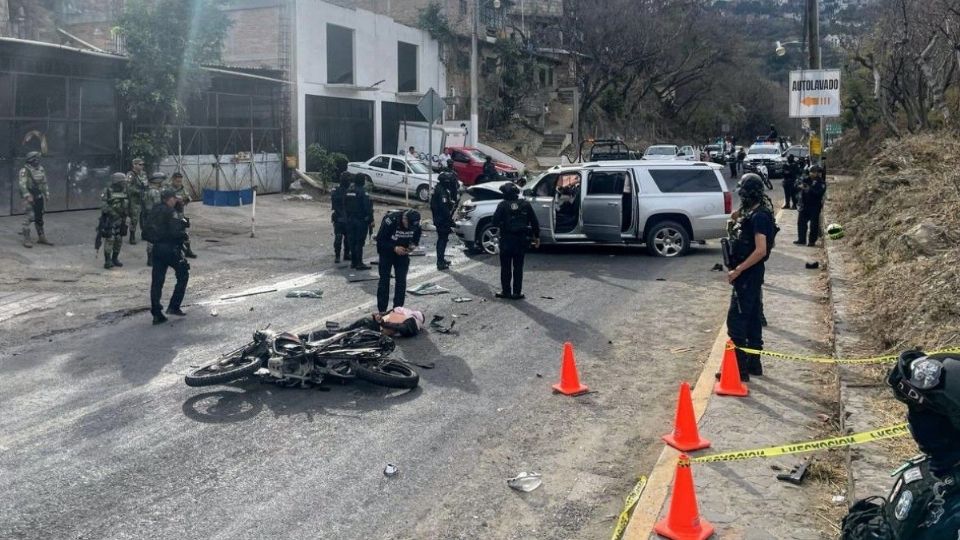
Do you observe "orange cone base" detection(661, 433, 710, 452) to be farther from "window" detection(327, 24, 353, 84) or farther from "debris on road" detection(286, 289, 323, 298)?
"window" detection(327, 24, 353, 84)

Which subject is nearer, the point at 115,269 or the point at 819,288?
the point at 819,288

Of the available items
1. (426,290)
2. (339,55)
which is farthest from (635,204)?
(339,55)

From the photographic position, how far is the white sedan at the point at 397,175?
1146 inches

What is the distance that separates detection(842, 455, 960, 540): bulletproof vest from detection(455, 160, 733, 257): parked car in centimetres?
1291

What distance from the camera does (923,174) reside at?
597 inches

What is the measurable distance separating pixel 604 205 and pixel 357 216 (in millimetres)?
4494

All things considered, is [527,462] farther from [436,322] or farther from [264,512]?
[436,322]

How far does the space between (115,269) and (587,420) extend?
35.2 ft

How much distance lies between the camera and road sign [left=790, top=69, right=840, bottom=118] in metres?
22.2

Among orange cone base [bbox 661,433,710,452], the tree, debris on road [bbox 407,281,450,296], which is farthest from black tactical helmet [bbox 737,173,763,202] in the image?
the tree

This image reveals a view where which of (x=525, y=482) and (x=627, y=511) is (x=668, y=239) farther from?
(x=627, y=511)

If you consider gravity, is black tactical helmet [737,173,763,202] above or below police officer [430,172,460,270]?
above

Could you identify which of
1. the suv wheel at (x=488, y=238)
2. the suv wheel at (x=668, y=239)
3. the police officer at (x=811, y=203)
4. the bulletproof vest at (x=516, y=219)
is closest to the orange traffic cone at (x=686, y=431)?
the bulletproof vest at (x=516, y=219)

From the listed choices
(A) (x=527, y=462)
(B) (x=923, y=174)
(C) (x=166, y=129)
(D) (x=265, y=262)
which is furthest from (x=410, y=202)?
(A) (x=527, y=462)
